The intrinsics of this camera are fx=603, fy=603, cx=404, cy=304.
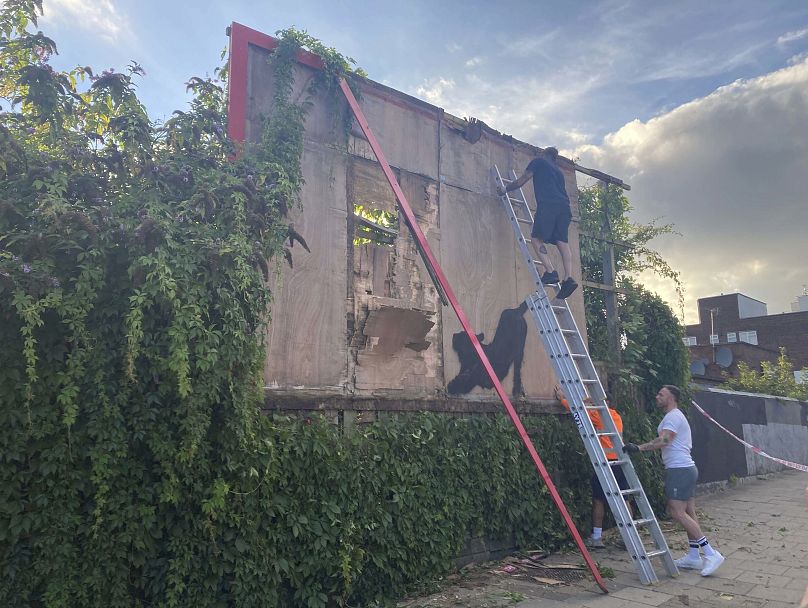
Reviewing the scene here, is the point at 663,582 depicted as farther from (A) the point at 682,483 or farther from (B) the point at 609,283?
(B) the point at 609,283

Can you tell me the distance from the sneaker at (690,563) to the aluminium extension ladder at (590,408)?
24 centimetres

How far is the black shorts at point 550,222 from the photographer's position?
24.4 ft

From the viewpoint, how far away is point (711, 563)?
600 cm

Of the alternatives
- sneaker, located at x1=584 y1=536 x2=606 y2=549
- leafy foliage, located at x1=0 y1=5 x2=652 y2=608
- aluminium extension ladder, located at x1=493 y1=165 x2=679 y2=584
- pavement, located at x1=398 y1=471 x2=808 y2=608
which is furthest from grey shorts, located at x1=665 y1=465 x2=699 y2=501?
leafy foliage, located at x1=0 y1=5 x2=652 y2=608

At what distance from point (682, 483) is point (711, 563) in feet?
2.57

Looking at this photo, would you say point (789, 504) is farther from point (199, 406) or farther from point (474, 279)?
point (199, 406)

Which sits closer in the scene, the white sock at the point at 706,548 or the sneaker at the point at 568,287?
the white sock at the point at 706,548

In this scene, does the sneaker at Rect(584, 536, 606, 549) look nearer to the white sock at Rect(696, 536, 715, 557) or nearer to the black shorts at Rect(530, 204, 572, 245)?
the white sock at Rect(696, 536, 715, 557)

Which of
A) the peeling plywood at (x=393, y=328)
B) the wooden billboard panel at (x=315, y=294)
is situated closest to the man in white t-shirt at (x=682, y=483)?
the peeling plywood at (x=393, y=328)

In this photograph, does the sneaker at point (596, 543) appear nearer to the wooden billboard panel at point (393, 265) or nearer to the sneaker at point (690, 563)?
the sneaker at point (690, 563)

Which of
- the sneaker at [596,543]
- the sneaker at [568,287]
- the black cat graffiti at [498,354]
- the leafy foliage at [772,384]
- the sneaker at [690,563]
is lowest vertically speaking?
the sneaker at [596,543]

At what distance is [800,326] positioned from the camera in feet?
132

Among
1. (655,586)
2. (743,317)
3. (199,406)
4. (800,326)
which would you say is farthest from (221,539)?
(743,317)

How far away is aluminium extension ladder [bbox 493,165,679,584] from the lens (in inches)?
227
